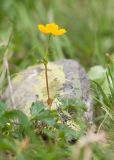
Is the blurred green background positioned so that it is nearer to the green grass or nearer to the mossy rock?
the green grass

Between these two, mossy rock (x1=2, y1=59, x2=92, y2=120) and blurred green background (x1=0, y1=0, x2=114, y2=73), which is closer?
mossy rock (x1=2, y1=59, x2=92, y2=120)

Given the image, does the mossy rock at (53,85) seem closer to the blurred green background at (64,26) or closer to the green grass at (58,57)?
the green grass at (58,57)

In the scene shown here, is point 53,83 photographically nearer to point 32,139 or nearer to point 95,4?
point 32,139

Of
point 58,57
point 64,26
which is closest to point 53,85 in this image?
point 58,57

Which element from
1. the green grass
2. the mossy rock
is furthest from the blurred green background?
the mossy rock

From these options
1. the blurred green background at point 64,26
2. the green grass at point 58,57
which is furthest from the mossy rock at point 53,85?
the blurred green background at point 64,26

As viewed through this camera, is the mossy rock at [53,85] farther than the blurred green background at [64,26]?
No

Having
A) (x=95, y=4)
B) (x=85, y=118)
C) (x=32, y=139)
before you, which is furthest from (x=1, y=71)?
(x=95, y=4)
